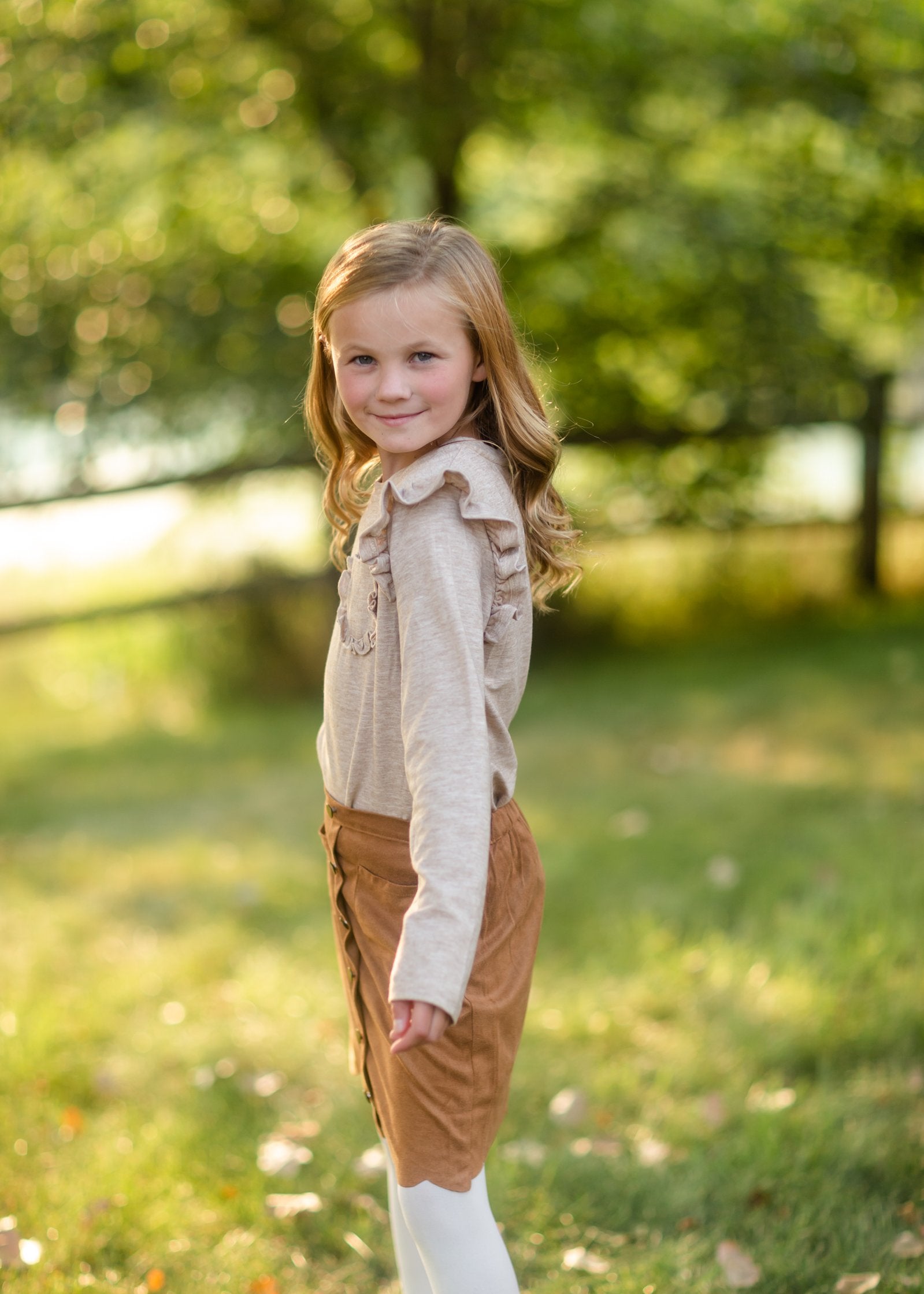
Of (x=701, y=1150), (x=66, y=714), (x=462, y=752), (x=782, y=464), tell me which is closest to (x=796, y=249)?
(x=782, y=464)

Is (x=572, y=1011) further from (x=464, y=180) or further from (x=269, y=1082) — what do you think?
(x=464, y=180)

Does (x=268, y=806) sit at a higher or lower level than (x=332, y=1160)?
lower

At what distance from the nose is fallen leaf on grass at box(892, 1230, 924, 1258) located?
1896mm

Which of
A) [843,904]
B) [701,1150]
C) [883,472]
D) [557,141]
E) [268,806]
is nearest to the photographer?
[701,1150]

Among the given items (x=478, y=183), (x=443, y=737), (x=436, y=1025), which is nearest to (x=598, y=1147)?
(x=436, y=1025)

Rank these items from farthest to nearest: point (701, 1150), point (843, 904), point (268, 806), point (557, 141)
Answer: point (557, 141)
point (268, 806)
point (843, 904)
point (701, 1150)

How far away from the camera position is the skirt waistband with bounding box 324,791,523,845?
A: 1.72 m

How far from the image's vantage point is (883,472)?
7777 millimetres

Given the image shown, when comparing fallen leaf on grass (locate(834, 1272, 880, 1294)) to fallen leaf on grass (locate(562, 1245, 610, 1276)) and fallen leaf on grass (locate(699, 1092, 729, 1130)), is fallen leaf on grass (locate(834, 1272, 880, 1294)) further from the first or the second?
fallen leaf on grass (locate(699, 1092, 729, 1130))

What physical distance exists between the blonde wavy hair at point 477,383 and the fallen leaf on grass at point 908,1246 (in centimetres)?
146

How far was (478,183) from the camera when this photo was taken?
24.8 feet

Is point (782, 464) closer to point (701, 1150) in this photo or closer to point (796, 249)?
point (796, 249)

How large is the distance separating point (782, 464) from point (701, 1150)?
19.5ft

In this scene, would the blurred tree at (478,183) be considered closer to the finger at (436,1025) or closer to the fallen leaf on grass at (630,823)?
the fallen leaf on grass at (630,823)
